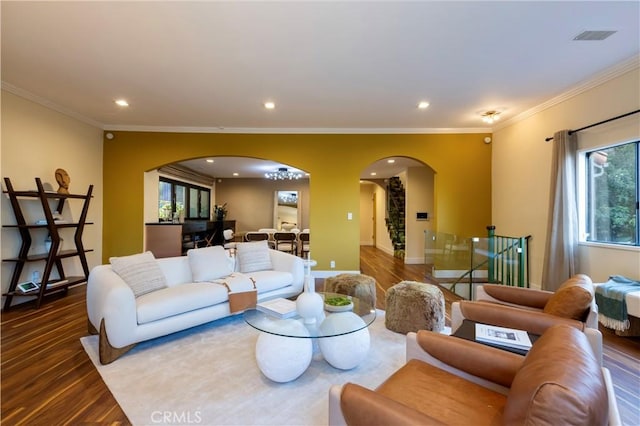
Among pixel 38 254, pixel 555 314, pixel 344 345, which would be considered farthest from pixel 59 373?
pixel 555 314

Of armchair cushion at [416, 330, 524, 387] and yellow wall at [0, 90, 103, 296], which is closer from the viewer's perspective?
armchair cushion at [416, 330, 524, 387]

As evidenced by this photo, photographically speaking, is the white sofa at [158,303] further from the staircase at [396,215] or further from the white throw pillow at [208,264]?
the staircase at [396,215]

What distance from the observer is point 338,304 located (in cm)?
260

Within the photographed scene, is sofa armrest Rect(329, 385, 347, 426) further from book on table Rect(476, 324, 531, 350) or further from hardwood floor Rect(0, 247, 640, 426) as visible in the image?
hardwood floor Rect(0, 247, 640, 426)

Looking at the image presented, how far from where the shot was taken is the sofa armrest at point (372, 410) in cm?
96

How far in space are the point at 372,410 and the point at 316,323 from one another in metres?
1.34

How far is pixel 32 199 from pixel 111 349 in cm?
303

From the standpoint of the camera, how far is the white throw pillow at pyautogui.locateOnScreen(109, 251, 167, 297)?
282 centimetres

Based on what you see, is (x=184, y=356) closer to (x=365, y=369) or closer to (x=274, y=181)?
(x=365, y=369)

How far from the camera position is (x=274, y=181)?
1034cm

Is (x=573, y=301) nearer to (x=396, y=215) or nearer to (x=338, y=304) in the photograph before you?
(x=338, y=304)

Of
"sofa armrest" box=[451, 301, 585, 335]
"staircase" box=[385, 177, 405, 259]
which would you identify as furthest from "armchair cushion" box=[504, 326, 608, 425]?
"staircase" box=[385, 177, 405, 259]

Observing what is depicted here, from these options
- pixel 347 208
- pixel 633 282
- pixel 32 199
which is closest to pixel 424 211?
pixel 347 208

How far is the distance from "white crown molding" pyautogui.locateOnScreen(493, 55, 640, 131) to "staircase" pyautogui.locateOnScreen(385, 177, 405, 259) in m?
4.43
